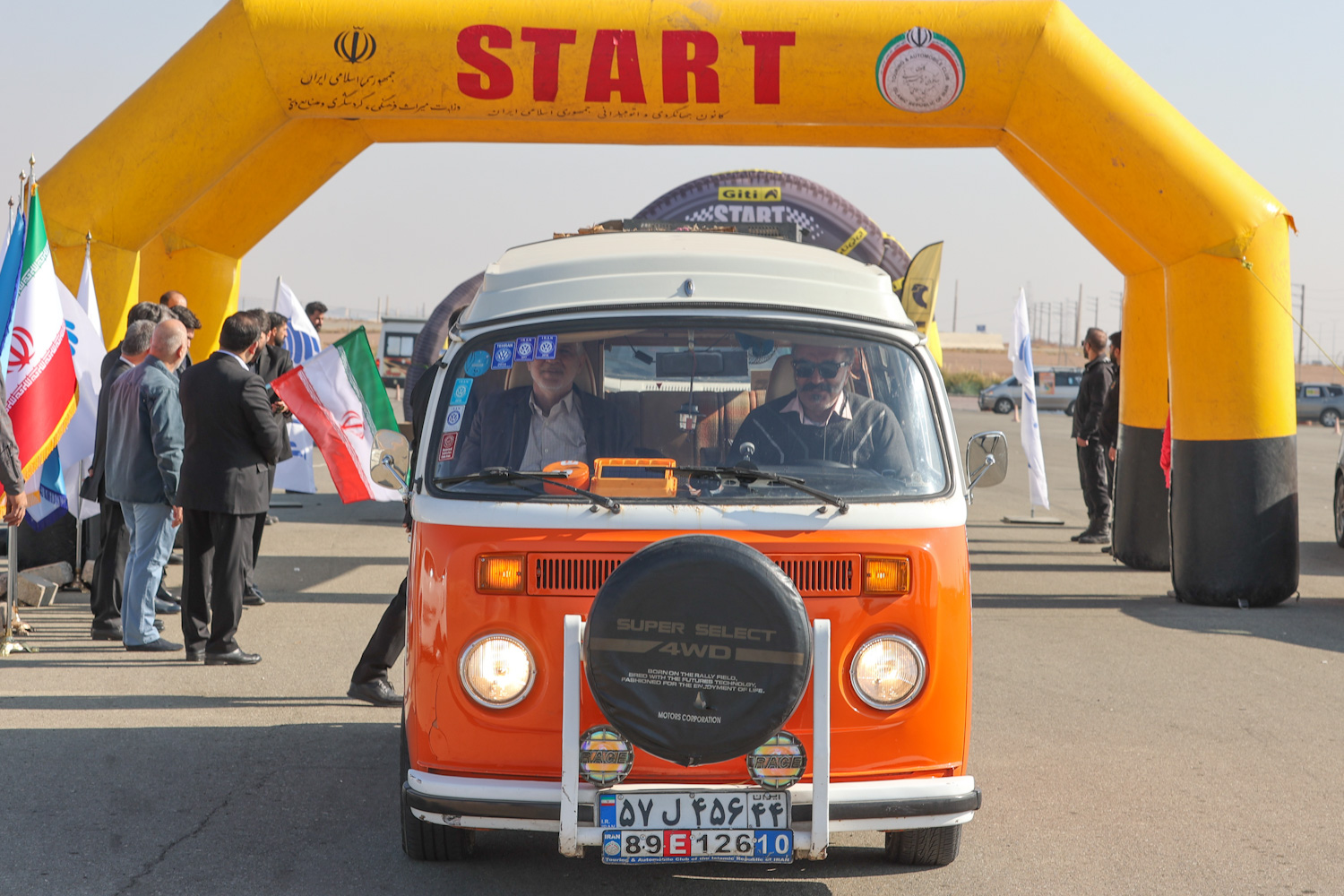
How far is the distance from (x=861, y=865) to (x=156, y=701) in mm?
3895

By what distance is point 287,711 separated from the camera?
20.7 feet

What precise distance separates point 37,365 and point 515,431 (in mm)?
4894

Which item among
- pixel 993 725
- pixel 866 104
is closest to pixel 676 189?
pixel 866 104

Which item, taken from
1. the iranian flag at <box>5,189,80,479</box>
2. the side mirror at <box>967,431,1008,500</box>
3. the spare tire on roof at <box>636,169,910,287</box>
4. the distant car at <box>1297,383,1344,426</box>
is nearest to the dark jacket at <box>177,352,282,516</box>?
the iranian flag at <box>5,189,80,479</box>

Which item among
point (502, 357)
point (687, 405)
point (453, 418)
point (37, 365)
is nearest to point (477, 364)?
point (502, 357)

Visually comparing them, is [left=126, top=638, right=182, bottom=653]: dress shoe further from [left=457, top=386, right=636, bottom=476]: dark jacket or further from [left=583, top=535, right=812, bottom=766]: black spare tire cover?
[left=583, top=535, right=812, bottom=766]: black spare tire cover

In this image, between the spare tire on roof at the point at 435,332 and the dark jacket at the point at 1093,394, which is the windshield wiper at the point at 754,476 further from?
the spare tire on roof at the point at 435,332

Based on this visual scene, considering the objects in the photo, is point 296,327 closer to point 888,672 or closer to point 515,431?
point 515,431

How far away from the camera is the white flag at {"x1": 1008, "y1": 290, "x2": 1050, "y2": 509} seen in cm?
1444

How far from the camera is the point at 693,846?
357 cm

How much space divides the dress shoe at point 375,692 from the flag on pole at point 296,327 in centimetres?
695

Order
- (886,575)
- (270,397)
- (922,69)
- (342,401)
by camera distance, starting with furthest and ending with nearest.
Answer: (922,69) < (342,401) < (270,397) < (886,575)

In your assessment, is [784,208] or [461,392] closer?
[461,392]

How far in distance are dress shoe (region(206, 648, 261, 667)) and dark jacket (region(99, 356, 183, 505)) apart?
924 mm
